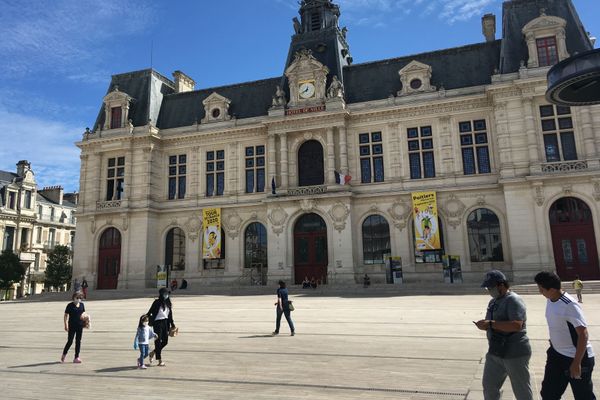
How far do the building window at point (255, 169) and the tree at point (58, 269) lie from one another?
25.0 meters

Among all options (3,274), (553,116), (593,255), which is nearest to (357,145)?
(553,116)

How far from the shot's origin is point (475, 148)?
33062 millimetres

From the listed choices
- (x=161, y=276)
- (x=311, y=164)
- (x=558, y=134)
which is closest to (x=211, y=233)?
(x=161, y=276)

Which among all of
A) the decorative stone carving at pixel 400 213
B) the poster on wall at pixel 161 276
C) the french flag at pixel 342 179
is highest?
the french flag at pixel 342 179

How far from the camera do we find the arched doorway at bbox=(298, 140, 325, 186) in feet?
119

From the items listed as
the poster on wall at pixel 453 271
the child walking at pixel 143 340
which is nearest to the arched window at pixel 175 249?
the poster on wall at pixel 453 271

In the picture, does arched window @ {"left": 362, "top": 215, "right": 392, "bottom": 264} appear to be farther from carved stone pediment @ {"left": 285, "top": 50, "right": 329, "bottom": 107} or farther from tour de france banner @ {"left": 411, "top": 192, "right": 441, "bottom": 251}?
carved stone pediment @ {"left": 285, "top": 50, "right": 329, "bottom": 107}

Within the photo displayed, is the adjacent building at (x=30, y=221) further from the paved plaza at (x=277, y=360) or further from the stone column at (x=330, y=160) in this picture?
the paved plaza at (x=277, y=360)

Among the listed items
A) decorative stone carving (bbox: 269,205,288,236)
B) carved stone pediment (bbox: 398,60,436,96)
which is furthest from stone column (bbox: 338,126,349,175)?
decorative stone carving (bbox: 269,205,288,236)

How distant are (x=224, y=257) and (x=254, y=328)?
23.6 m

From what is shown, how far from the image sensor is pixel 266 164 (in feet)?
123

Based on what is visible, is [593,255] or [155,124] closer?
[593,255]

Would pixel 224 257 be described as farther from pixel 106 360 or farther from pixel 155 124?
pixel 106 360

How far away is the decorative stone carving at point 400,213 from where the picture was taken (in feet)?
109
